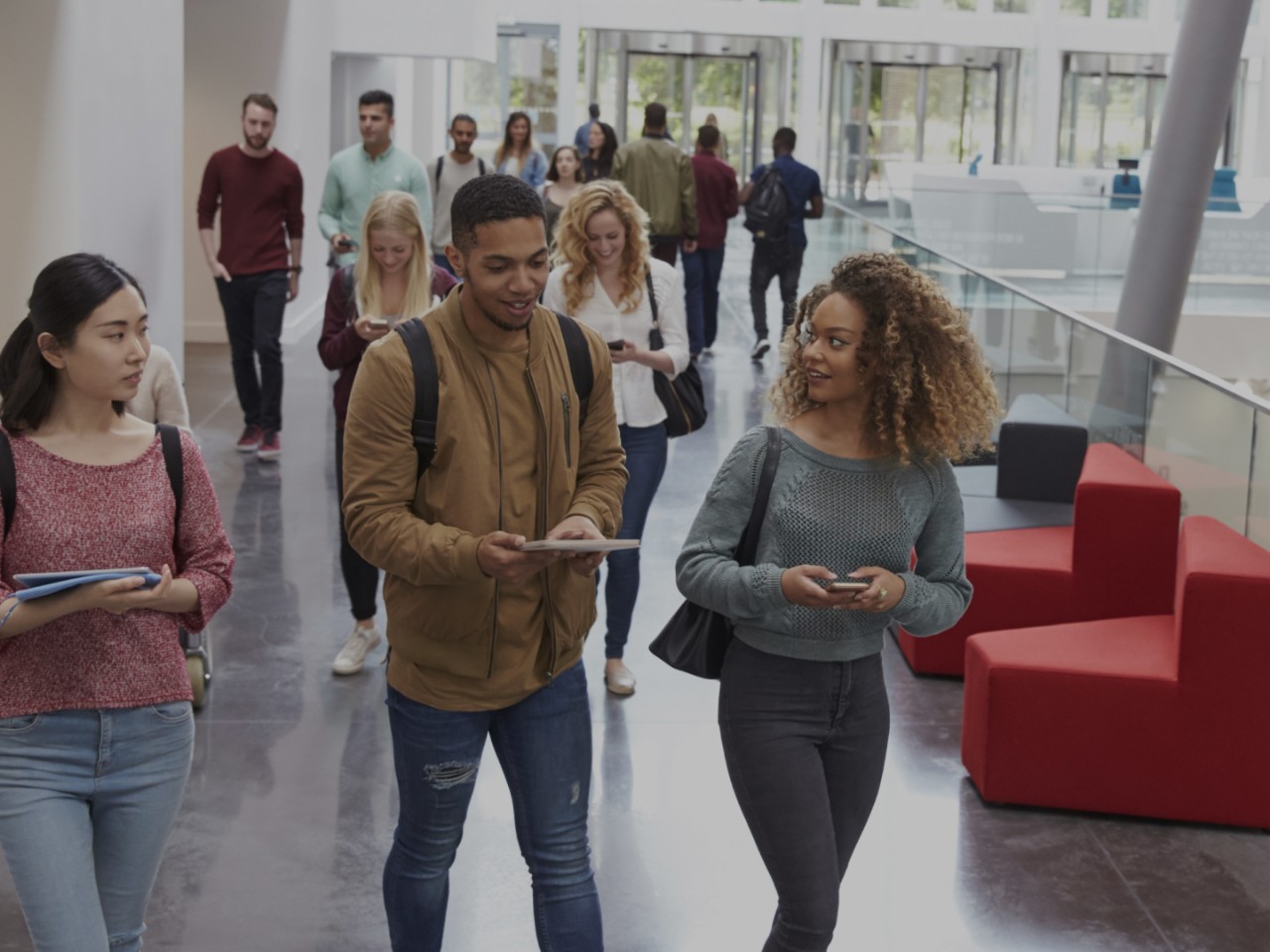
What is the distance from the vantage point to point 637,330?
5.80 metres

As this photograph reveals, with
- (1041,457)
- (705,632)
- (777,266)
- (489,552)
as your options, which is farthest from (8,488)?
(777,266)

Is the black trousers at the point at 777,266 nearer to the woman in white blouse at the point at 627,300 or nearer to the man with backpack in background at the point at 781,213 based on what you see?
the man with backpack in background at the point at 781,213

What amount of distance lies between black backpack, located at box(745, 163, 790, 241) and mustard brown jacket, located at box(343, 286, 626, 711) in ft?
37.3

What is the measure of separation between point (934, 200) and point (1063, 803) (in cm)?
1372

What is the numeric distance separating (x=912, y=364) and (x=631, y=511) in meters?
2.69

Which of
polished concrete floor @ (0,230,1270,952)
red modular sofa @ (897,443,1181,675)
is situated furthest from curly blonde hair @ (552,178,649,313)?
red modular sofa @ (897,443,1181,675)

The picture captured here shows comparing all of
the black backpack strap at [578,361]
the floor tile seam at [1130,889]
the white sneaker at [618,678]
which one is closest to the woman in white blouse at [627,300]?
the white sneaker at [618,678]

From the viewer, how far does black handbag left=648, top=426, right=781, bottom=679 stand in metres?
3.35

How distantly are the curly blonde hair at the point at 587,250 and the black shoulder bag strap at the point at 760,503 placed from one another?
2.47 metres

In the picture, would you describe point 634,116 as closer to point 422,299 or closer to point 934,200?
point 934,200

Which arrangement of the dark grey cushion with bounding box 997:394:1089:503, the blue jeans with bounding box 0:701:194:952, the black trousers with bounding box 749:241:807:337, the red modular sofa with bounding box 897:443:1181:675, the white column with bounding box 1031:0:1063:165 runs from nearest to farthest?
the blue jeans with bounding box 0:701:194:952
the red modular sofa with bounding box 897:443:1181:675
the dark grey cushion with bounding box 997:394:1089:503
the black trousers with bounding box 749:241:807:337
the white column with bounding box 1031:0:1063:165

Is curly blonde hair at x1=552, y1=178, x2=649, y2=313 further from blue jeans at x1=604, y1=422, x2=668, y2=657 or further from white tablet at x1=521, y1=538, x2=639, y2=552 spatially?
white tablet at x1=521, y1=538, x2=639, y2=552

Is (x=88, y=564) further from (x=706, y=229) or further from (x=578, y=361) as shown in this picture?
(x=706, y=229)

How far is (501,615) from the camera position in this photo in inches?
126
